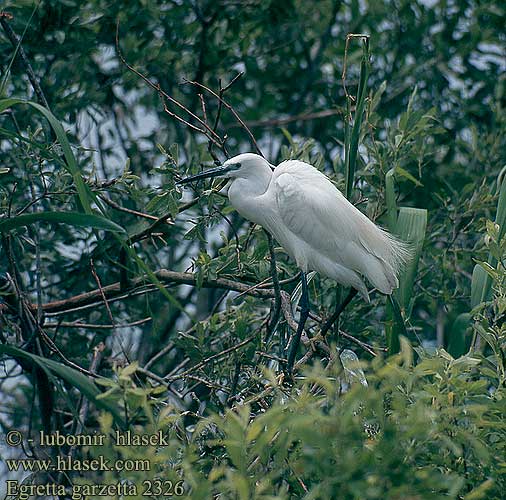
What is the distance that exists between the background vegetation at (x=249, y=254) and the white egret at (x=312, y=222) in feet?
0.29

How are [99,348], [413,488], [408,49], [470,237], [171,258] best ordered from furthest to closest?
1. [408,49]
2. [171,258]
3. [470,237]
4. [99,348]
5. [413,488]

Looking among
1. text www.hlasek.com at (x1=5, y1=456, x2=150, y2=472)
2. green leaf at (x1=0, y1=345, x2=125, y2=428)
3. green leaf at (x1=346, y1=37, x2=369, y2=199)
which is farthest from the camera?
green leaf at (x1=346, y1=37, x2=369, y2=199)

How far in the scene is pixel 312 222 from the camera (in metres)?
2.68

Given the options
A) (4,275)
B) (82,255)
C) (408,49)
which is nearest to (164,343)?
(82,255)

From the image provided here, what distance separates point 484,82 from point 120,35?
5.35 ft

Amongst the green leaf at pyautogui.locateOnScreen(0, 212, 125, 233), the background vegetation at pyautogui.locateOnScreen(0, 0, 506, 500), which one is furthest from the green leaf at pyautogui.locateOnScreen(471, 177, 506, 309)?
the green leaf at pyautogui.locateOnScreen(0, 212, 125, 233)

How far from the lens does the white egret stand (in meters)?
2.61

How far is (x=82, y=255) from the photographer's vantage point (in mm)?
3225

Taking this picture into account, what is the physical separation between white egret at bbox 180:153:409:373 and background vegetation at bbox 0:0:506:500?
89 mm

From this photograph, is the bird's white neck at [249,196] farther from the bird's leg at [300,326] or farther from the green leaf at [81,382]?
the green leaf at [81,382]

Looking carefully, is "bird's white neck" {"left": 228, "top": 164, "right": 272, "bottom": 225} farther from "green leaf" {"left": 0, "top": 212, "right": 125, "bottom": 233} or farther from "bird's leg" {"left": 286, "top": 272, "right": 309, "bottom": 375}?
"green leaf" {"left": 0, "top": 212, "right": 125, "bottom": 233}

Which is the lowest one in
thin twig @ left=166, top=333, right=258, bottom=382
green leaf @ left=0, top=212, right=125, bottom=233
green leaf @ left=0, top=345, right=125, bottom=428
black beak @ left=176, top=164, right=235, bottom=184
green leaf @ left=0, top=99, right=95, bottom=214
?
thin twig @ left=166, top=333, right=258, bottom=382

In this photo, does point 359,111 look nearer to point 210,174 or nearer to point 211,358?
point 210,174

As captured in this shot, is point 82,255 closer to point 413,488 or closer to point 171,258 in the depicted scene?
point 171,258
